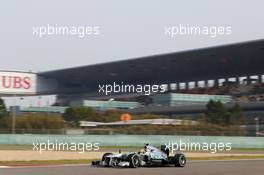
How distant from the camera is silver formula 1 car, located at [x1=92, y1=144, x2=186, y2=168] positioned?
17.4 meters

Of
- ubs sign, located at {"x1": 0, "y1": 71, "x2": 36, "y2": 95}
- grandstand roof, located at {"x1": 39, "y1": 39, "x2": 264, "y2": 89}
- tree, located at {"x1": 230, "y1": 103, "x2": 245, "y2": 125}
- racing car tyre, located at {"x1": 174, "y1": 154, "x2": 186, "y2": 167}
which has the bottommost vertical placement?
racing car tyre, located at {"x1": 174, "y1": 154, "x2": 186, "y2": 167}

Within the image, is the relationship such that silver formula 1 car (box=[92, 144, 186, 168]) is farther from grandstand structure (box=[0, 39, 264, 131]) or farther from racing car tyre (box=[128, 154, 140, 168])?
grandstand structure (box=[0, 39, 264, 131])

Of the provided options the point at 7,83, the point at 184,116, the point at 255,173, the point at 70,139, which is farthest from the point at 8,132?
the point at 255,173

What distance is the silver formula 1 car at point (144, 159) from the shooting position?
17359mm

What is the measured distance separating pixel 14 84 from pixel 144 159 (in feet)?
123

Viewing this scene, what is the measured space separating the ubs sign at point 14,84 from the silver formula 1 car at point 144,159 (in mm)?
36320

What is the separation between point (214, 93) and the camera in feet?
193

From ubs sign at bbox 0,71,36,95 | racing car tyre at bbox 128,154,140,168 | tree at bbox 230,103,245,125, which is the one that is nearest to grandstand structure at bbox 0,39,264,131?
ubs sign at bbox 0,71,36,95

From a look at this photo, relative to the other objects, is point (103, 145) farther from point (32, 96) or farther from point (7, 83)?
point (32, 96)

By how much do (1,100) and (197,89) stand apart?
2540cm

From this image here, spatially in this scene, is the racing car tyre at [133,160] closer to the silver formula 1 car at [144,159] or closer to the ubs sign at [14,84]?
the silver formula 1 car at [144,159]

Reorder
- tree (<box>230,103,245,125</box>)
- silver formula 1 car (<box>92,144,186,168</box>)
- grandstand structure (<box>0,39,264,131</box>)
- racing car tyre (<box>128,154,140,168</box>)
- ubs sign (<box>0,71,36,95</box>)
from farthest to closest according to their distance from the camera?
1. ubs sign (<box>0,71,36,95</box>)
2. tree (<box>230,103,245,125</box>)
3. grandstand structure (<box>0,39,264,131</box>)
4. silver formula 1 car (<box>92,144,186,168</box>)
5. racing car tyre (<box>128,154,140,168</box>)

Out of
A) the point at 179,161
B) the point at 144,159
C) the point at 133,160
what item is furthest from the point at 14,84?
the point at 133,160

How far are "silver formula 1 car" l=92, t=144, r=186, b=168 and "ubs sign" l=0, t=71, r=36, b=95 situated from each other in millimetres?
36320
